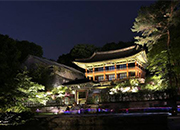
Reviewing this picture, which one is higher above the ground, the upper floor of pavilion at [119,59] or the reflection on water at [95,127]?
the upper floor of pavilion at [119,59]

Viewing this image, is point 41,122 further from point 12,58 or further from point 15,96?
point 12,58

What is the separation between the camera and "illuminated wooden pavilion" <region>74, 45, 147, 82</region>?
30750 mm

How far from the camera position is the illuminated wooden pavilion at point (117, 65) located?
3075 cm

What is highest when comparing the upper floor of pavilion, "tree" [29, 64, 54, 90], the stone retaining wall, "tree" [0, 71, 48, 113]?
the upper floor of pavilion

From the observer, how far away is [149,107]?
1788cm

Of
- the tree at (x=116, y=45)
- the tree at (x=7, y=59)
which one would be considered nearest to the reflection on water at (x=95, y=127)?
the tree at (x=7, y=59)

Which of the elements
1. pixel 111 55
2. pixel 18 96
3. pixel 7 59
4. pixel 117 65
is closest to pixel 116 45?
pixel 111 55

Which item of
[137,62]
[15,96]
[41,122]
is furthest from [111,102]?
[137,62]

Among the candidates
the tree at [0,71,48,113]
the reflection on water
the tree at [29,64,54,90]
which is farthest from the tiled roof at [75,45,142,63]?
the reflection on water

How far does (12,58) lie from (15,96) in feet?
30.9

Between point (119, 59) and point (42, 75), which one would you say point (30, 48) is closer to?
point (42, 75)

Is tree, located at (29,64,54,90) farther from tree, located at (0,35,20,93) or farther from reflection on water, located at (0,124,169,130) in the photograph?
reflection on water, located at (0,124,169,130)

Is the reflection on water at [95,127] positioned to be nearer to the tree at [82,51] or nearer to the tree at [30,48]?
the tree at [30,48]

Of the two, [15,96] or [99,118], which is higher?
[15,96]
